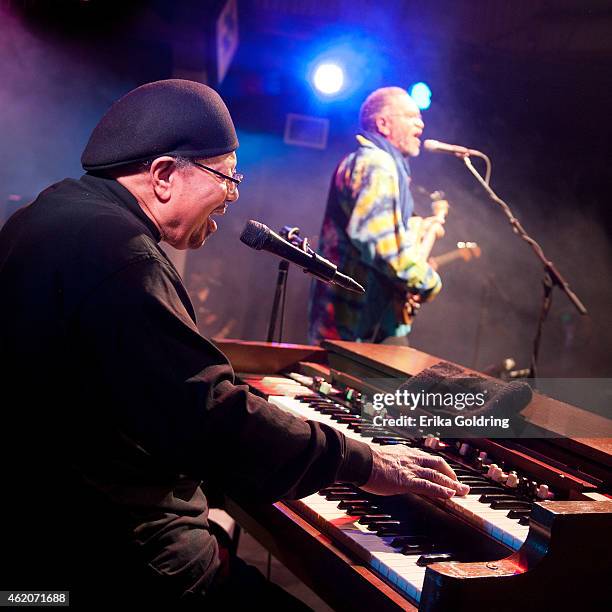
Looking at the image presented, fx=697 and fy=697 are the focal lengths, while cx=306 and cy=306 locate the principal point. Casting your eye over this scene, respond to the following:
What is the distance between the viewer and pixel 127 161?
5.76 feet

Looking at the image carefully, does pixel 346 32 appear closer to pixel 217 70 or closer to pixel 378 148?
pixel 217 70

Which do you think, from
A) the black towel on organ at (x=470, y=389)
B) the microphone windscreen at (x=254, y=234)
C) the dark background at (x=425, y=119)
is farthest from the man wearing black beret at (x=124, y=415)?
the dark background at (x=425, y=119)

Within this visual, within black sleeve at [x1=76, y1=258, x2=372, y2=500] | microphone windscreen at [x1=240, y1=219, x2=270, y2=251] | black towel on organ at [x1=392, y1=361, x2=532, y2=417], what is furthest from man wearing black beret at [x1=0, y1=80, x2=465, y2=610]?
microphone windscreen at [x1=240, y1=219, x2=270, y2=251]

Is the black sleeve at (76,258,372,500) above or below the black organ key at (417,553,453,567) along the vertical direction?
above

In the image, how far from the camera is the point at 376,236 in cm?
418

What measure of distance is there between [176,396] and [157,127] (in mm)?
705

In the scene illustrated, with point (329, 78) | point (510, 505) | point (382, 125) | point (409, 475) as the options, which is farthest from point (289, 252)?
point (329, 78)

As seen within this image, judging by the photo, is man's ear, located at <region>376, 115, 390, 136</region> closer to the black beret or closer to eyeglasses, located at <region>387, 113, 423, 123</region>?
eyeglasses, located at <region>387, 113, 423, 123</region>

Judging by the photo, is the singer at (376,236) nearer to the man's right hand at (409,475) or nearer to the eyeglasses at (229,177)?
the eyeglasses at (229,177)

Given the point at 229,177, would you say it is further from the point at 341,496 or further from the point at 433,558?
the point at 433,558

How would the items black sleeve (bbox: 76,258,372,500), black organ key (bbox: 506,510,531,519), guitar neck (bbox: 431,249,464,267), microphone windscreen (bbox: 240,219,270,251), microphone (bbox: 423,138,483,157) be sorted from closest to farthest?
black sleeve (bbox: 76,258,372,500) < black organ key (bbox: 506,510,531,519) < microphone windscreen (bbox: 240,219,270,251) < microphone (bbox: 423,138,483,157) < guitar neck (bbox: 431,249,464,267)

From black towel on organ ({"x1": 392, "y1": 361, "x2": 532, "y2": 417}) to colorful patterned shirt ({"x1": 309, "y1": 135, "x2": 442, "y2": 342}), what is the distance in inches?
67.0

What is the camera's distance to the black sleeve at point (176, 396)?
57.4 inches

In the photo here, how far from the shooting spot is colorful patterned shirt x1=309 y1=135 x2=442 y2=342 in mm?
4191
